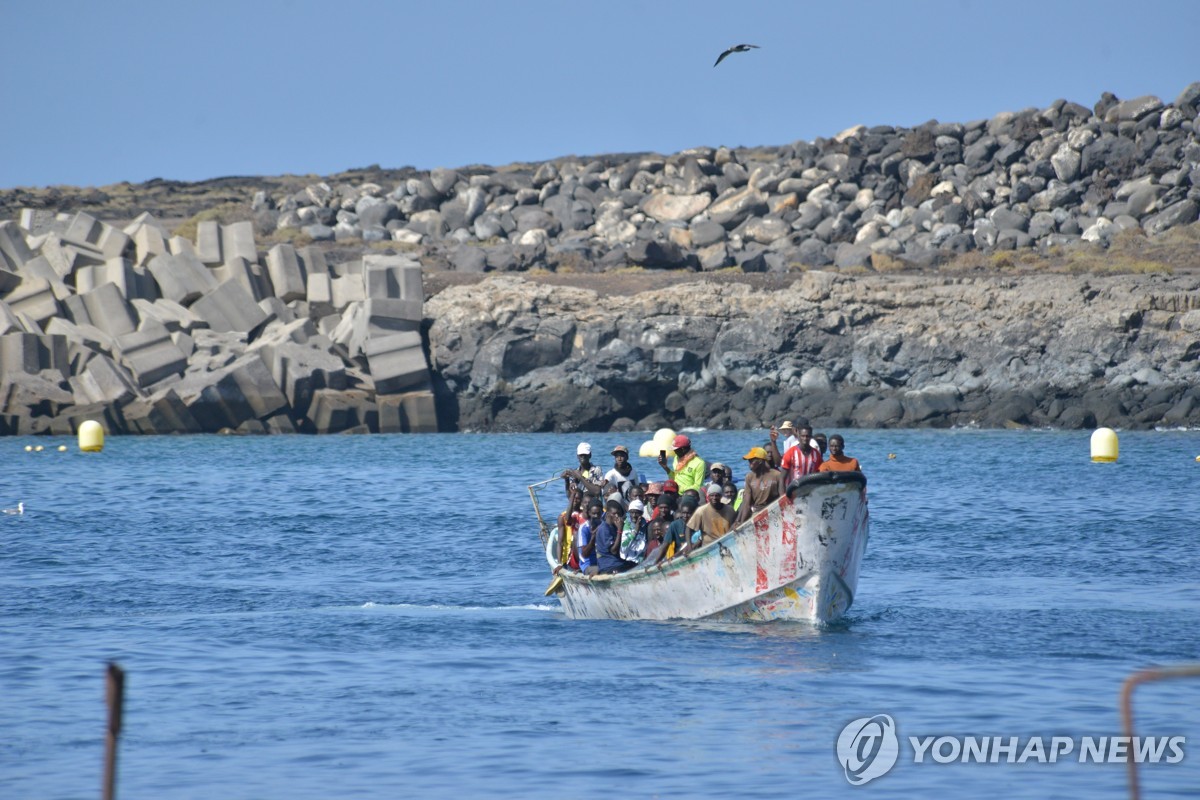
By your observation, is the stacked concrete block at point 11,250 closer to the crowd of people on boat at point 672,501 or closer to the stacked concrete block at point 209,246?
the stacked concrete block at point 209,246

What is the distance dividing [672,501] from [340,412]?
41342 mm

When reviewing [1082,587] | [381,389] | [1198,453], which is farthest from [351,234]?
[1082,587]

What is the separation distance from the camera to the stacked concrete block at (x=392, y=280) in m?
61.8

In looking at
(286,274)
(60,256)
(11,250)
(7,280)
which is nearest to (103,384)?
(7,280)

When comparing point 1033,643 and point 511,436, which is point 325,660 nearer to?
point 1033,643

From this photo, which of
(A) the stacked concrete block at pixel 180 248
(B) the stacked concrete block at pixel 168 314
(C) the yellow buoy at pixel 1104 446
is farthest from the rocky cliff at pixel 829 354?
(C) the yellow buoy at pixel 1104 446

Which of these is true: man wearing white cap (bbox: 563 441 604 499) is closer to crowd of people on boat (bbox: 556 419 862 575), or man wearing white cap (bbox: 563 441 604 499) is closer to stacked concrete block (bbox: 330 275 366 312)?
crowd of people on boat (bbox: 556 419 862 575)

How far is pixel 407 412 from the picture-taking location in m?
61.1

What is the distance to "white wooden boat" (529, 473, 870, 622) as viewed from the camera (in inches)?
711

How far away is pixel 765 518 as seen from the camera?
1814cm

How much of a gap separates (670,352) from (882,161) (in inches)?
1120

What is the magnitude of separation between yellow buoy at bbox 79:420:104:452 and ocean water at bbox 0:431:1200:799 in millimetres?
16484

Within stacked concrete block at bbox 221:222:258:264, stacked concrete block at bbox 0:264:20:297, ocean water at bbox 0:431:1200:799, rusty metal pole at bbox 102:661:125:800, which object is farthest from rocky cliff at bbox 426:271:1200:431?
rusty metal pole at bbox 102:661:125:800

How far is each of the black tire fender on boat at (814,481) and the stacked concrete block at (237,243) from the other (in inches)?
1926
